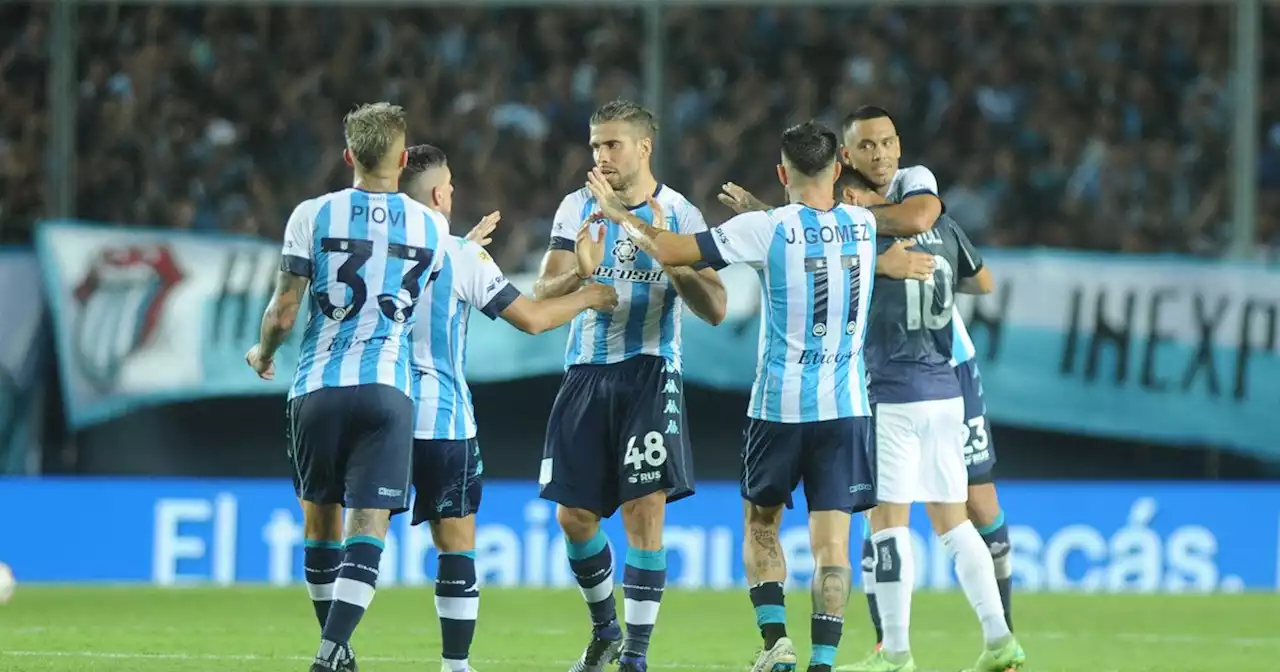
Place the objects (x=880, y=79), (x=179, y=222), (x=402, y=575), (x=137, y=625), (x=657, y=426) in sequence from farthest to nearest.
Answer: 1. (x=880, y=79)
2. (x=179, y=222)
3. (x=402, y=575)
4. (x=137, y=625)
5. (x=657, y=426)

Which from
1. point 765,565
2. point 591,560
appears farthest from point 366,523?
point 765,565

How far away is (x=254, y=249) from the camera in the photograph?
1287 cm

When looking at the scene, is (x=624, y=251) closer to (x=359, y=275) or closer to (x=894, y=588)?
(x=359, y=275)

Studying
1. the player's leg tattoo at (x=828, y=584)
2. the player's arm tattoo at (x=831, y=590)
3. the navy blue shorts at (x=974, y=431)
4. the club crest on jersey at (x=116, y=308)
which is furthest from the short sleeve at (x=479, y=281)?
the club crest on jersey at (x=116, y=308)

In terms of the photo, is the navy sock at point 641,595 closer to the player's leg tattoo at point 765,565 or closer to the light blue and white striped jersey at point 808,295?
the player's leg tattoo at point 765,565

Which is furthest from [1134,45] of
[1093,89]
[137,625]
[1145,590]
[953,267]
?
[137,625]

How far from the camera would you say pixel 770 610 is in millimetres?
7504

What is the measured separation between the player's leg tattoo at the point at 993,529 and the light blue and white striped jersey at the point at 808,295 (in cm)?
147

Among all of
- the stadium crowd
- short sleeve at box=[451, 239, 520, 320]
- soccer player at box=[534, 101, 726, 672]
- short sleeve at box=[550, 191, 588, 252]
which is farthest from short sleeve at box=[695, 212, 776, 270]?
the stadium crowd

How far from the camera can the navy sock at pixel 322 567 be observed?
24.1 feet

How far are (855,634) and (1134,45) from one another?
7.11m

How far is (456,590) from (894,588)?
168 centimetres

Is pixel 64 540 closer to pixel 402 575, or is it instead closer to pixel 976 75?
pixel 402 575

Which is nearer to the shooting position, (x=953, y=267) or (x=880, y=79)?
(x=953, y=267)
